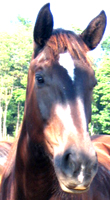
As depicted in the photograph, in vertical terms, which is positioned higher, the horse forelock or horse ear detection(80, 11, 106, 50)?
horse ear detection(80, 11, 106, 50)

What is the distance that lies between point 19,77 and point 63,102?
37.5 meters

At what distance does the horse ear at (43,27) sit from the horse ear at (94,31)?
0.39 metres

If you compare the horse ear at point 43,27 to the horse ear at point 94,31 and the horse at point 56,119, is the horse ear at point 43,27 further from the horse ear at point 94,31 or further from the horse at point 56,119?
the horse ear at point 94,31

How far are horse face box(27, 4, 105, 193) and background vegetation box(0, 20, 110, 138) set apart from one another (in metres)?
28.2

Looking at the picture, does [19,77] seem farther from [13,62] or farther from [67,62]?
[67,62]

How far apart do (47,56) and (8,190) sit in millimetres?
1474

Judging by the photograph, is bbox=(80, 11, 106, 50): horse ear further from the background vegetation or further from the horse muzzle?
the background vegetation

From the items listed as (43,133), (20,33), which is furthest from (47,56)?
(20,33)

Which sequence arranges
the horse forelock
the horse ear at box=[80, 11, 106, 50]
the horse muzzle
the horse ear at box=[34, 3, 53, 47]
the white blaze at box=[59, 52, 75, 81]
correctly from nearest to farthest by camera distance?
the horse muzzle → the white blaze at box=[59, 52, 75, 81] → the horse forelock → the horse ear at box=[34, 3, 53, 47] → the horse ear at box=[80, 11, 106, 50]

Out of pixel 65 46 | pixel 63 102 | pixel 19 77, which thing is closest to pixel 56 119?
pixel 63 102

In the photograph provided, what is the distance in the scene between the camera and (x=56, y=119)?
2.28m

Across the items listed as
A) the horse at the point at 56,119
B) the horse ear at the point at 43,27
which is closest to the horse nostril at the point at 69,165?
the horse at the point at 56,119

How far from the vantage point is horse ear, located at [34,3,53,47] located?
2.56 metres

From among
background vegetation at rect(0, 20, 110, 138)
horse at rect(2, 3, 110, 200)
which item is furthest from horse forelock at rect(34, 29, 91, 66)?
background vegetation at rect(0, 20, 110, 138)
